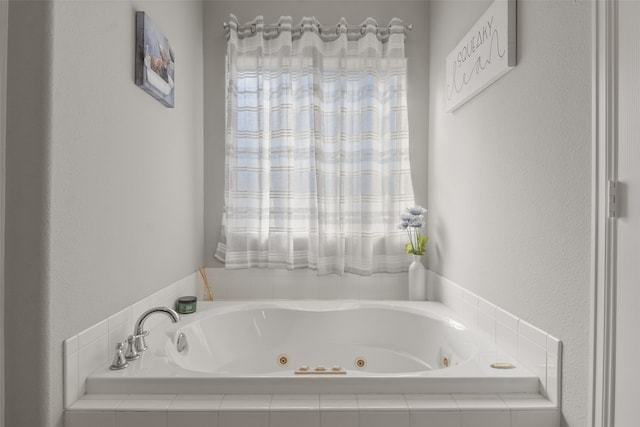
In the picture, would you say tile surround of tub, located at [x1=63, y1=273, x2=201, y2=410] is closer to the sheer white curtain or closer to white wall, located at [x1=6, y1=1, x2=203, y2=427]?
white wall, located at [x1=6, y1=1, x2=203, y2=427]

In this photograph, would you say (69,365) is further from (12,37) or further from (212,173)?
(212,173)

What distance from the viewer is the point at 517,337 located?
144 centimetres

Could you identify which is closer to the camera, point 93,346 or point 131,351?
point 93,346

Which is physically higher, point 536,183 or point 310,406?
point 536,183

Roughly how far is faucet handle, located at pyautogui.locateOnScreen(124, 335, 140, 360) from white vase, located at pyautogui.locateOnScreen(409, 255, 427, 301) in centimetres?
154

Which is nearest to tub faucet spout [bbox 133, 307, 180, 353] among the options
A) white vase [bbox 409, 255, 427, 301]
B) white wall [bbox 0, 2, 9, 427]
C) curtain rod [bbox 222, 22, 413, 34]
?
white wall [bbox 0, 2, 9, 427]

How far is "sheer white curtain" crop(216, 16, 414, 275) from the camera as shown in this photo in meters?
2.50

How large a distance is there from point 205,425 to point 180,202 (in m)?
1.34

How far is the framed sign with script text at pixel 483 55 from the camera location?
149cm

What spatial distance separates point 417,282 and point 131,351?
1581 mm

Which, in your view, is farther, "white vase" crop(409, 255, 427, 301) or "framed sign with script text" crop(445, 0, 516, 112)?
"white vase" crop(409, 255, 427, 301)

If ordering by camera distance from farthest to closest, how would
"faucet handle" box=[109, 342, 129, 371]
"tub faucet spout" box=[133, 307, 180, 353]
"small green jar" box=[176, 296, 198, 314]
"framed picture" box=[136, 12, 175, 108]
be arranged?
1. "small green jar" box=[176, 296, 198, 314]
2. "framed picture" box=[136, 12, 175, 108]
3. "tub faucet spout" box=[133, 307, 180, 353]
4. "faucet handle" box=[109, 342, 129, 371]

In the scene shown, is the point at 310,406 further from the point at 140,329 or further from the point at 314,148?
the point at 314,148

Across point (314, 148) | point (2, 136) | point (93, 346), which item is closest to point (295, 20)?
point (314, 148)
